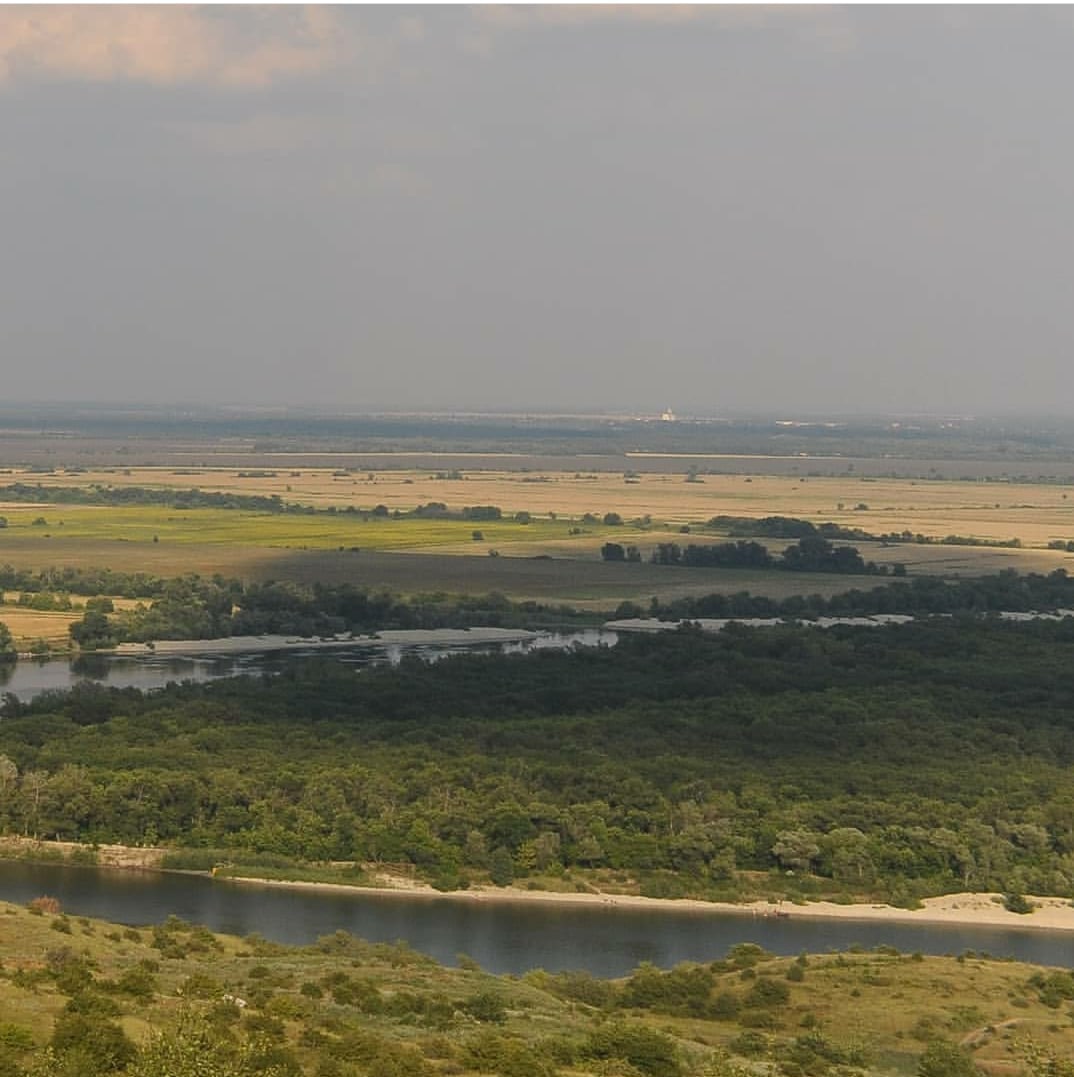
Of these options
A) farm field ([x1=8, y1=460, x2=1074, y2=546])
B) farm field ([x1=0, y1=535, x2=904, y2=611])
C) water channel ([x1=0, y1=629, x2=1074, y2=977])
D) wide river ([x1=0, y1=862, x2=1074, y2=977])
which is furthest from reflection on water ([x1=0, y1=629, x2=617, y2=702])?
farm field ([x1=8, y1=460, x2=1074, y2=546])

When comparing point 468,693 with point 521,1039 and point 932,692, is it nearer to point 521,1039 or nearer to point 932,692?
point 932,692

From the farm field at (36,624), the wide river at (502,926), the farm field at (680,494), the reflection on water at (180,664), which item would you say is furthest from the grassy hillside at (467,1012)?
the farm field at (680,494)

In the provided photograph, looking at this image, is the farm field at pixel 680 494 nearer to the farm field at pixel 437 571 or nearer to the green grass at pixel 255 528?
the green grass at pixel 255 528

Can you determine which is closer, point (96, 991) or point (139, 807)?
point (96, 991)

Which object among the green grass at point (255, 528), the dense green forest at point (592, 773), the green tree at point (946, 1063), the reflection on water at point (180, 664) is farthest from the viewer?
the green grass at point (255, 528)

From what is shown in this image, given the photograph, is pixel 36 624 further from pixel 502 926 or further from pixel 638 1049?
pixel 638 1049

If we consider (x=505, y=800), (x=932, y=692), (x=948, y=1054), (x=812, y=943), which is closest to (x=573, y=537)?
(x=932, y=692)
